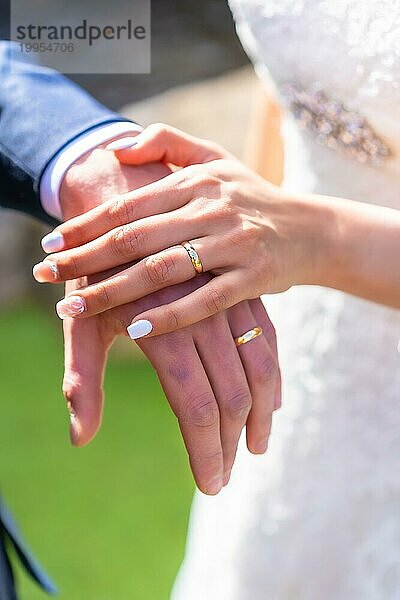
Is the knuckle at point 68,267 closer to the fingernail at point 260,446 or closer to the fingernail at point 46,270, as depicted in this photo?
the fingernail at point 46,270

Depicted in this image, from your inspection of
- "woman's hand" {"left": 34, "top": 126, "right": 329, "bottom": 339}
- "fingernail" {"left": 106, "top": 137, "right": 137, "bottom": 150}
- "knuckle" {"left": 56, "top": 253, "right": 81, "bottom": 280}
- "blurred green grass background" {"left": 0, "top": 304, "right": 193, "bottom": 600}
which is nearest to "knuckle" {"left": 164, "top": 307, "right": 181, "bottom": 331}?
"woman's hand" {"left": 34, "top": 126, "right": 329, "bottom": 339}

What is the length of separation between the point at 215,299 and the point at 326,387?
1.45 ft

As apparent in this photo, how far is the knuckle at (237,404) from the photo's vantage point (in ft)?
2.99

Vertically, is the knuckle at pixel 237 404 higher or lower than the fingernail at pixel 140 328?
lower

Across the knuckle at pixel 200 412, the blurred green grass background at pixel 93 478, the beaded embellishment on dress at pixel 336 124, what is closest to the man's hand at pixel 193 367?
the knuckle at pixel 200 412

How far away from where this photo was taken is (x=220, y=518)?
1.41m

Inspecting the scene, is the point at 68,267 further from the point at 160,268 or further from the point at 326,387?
the point at 326,387

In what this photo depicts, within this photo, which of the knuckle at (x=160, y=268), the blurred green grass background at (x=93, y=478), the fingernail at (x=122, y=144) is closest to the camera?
the knuckle at (x=160, y=268)

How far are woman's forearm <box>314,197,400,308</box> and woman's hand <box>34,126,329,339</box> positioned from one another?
0.01 meters

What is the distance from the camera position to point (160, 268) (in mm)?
883

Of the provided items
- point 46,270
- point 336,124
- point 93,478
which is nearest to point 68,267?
point 46,270

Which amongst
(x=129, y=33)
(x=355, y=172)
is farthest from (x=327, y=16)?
(x=129, y=33)

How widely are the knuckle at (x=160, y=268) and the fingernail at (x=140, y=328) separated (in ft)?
0.15

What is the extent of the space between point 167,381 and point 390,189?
45 centimetres
